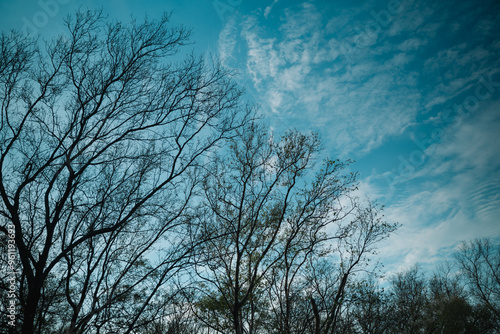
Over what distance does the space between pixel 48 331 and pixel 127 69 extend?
29.3 ft

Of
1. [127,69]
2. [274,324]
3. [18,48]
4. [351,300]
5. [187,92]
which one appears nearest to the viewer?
[18,48]

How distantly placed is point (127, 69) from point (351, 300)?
11.7 m

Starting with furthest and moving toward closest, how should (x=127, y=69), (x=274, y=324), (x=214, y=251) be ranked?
(x=274, y=324) < (x=214, y=251) < (x=127, y=69)

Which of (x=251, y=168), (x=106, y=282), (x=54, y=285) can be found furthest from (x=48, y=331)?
(x=251, y=168)

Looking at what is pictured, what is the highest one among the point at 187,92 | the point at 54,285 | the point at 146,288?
the point at 187,92

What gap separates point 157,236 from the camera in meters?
8.12

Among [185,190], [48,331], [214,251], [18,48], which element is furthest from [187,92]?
[48,331]

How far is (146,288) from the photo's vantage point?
835 centimetres

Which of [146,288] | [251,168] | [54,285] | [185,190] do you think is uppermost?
[251,168]

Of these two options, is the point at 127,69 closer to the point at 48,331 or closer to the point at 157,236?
the point at 157,236

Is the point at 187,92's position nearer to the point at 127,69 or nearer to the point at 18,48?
the point at 127,69

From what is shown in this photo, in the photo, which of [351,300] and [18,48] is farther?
[351,300]

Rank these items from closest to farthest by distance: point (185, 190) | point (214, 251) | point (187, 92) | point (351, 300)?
point (187, 92), point (185, 190), point (214, 251), point (351, 300)

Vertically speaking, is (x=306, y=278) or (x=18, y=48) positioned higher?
(x=18, y=48)
